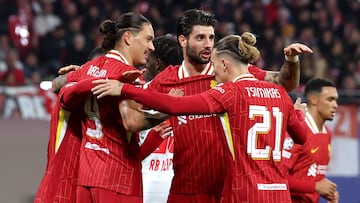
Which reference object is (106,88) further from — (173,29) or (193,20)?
(173,29)

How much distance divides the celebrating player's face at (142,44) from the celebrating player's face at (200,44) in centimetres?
80

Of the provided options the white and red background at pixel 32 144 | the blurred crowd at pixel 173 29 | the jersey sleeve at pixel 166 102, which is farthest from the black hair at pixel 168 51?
the blurred crowd at pixel 173 29

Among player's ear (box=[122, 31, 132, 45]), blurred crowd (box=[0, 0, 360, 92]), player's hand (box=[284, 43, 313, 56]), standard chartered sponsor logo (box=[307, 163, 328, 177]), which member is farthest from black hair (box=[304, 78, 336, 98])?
blurred crowd (box=[0, 0, 360, 92])

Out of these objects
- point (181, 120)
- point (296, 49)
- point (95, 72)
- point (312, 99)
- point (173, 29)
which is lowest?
point (181, 120)

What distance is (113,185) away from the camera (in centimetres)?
596

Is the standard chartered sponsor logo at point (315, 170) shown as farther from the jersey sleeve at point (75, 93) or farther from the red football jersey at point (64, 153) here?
the jersey sleeve at point (75, 93)

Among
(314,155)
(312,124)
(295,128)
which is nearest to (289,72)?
(295,128)

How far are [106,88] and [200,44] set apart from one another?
4.81 feet

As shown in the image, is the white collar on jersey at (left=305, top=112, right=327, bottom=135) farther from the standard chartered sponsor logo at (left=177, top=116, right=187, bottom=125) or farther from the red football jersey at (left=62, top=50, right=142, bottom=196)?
the red football jersey at (left=62, top=50, right=142, bottom=196)

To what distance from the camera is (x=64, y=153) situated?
6262 mm

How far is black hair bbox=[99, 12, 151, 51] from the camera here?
6160 mm

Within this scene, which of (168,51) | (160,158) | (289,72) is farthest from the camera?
(168,51)

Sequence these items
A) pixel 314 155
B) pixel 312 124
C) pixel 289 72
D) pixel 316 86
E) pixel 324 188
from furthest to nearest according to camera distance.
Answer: pixel 316 86, pixel 312 124, pixel 314 155, pixel 324 188, pixel 289 72

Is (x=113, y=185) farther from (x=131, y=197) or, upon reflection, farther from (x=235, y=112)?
(x=235, y=112)
